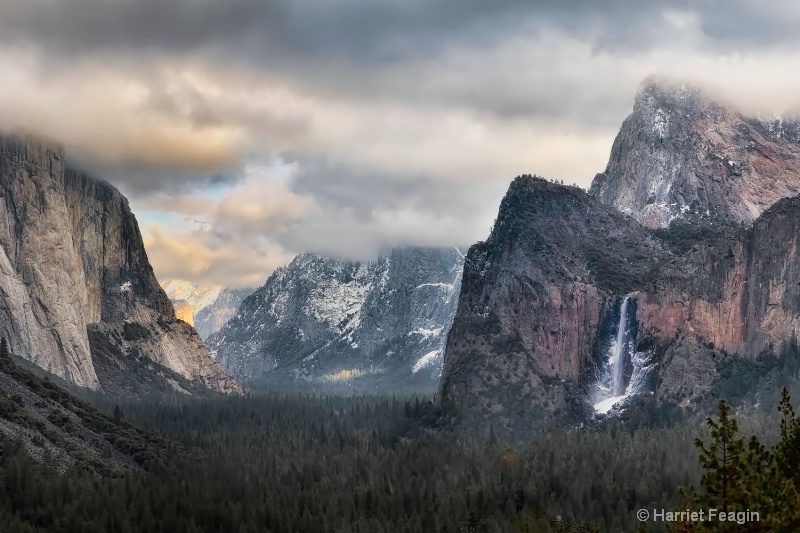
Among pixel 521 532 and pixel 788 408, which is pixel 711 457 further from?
pixel 521 532

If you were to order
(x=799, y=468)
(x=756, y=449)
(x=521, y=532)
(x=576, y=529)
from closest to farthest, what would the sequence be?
(x=756, y=449) < (x=799, y=468) < (x=576, y=529) < (x=521, y=532)

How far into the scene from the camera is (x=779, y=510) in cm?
5828

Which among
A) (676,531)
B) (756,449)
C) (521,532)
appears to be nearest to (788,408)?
(756,449)

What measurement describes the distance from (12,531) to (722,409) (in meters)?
172

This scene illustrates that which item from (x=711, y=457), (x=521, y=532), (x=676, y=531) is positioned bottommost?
(x=521, y=532)

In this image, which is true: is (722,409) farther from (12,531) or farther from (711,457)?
(12,531)

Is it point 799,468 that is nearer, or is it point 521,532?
point 799,468

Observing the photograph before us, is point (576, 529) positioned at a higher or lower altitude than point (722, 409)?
lower

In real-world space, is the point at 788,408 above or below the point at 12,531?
above

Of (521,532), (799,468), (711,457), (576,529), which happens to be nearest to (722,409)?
(711,457)

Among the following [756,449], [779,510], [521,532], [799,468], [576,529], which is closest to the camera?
[779,510]

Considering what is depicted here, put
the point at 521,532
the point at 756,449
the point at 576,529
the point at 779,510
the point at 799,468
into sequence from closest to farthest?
1. the point at 779,510
2. the point at 756,449
3. the point at 799,468
4. the point at 576,529
5. the point at 521,532

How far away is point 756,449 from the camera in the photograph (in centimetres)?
6519

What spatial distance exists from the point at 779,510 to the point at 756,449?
288 inches
